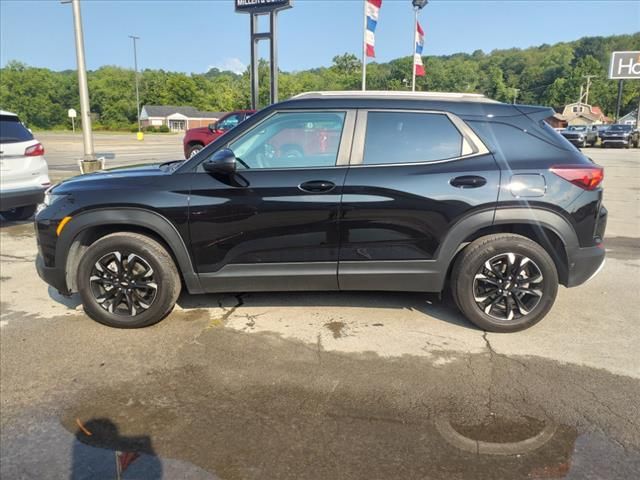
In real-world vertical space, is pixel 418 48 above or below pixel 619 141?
above

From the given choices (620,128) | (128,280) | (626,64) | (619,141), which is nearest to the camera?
(128,280)

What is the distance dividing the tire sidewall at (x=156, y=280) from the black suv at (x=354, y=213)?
10 mm

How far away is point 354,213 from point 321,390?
1325mm

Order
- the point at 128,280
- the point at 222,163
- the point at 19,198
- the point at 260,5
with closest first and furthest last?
the point at 222,163 < the point at 128,280 < the point at 19,198 < the point at 260,5

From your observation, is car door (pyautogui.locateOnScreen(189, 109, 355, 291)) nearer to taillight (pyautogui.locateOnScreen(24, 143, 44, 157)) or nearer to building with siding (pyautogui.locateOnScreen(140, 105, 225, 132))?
taillight (pyautogui.locateOnScreen(24, 143, 44, 157))

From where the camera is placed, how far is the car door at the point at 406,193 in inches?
145

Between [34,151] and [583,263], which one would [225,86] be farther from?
[583,263]

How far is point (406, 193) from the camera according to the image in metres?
3.67

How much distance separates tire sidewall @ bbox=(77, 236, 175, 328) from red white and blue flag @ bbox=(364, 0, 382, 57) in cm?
1644

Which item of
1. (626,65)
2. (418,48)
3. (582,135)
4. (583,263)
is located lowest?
(583,263)

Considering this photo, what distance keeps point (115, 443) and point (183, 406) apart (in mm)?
435

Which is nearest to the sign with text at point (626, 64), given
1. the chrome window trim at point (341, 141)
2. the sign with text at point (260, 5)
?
the sign with text at point (260, 5)

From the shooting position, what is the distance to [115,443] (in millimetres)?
2564

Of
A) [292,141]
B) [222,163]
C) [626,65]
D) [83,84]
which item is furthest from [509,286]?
[626,65]
